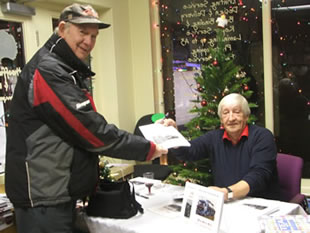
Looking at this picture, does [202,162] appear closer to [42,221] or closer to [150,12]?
[42,221]

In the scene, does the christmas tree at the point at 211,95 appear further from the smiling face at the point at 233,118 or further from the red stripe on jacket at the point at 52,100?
the red stripe on jacket at the point at 52,100

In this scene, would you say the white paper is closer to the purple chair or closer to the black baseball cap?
the black baseball cap

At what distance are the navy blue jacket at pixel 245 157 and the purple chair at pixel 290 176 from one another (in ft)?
0.66

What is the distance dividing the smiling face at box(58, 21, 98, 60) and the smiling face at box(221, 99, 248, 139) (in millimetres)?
1055

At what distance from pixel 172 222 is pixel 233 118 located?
35.2 inches

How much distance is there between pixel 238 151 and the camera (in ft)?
7.58

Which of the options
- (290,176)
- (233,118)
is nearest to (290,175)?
(290,176)

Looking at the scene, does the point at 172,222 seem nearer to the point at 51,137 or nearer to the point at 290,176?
the point at 51,137

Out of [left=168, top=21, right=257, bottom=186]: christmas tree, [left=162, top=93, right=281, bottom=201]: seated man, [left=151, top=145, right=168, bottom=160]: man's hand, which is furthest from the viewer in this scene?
[left=168, top=21, right=257, bottom=186]: christmas tree

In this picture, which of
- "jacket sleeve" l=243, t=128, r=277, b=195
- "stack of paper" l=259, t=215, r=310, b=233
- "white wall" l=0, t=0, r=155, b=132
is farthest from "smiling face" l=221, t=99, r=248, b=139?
"white wall" l=0, t=0, r=155, b=132

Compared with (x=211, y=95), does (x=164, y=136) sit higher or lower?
lower

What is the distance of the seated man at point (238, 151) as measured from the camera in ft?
7.13

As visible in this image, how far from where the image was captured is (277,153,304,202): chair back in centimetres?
250

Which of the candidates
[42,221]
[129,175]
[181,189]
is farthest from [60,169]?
[129,175]
